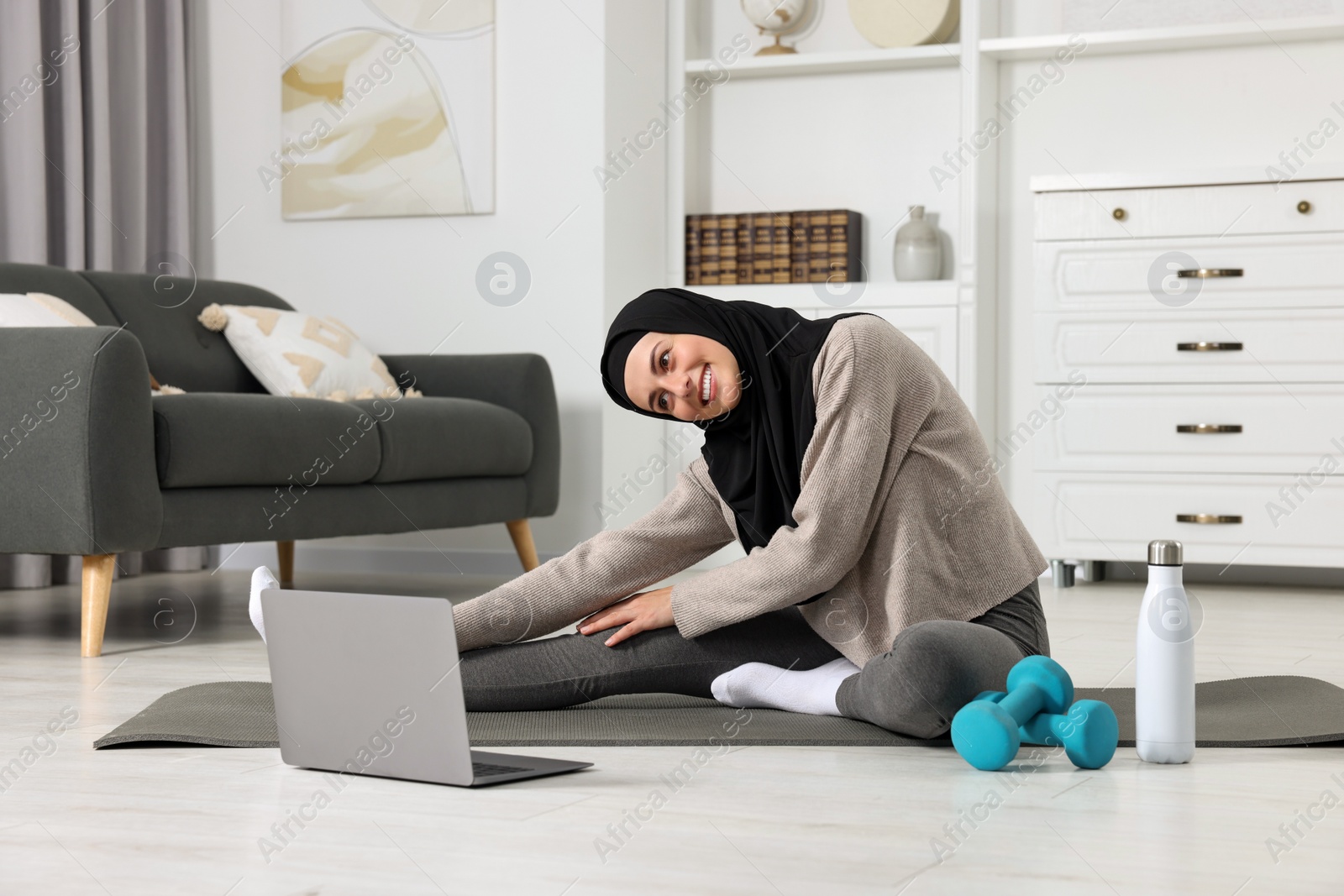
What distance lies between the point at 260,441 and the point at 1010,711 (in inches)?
67.3

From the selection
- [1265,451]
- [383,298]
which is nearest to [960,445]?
[1265,451]

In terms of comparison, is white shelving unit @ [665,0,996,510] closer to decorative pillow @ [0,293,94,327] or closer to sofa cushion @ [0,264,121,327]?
sofa cushion @ [0,264,121,327]

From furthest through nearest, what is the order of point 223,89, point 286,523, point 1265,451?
point 223,89
point 1265,451
point 286,523

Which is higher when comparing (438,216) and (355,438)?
(438,216)

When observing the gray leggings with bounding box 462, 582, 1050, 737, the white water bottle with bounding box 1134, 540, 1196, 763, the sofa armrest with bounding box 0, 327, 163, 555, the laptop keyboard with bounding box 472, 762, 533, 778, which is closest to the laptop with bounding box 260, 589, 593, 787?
the laptop keyboard with bounding box 472, 762, 533, 778

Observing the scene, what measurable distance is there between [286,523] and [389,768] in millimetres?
1450

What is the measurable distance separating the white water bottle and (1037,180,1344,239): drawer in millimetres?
2348

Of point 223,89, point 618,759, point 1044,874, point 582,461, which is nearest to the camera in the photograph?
point 1044,874

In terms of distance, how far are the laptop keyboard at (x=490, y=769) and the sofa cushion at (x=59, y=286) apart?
199cm

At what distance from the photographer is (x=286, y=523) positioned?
287cm

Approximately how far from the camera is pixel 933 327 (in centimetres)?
402

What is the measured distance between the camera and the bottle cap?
1558 mm

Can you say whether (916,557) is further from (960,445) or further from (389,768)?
(389,768)

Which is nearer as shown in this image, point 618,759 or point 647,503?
point 618,759
